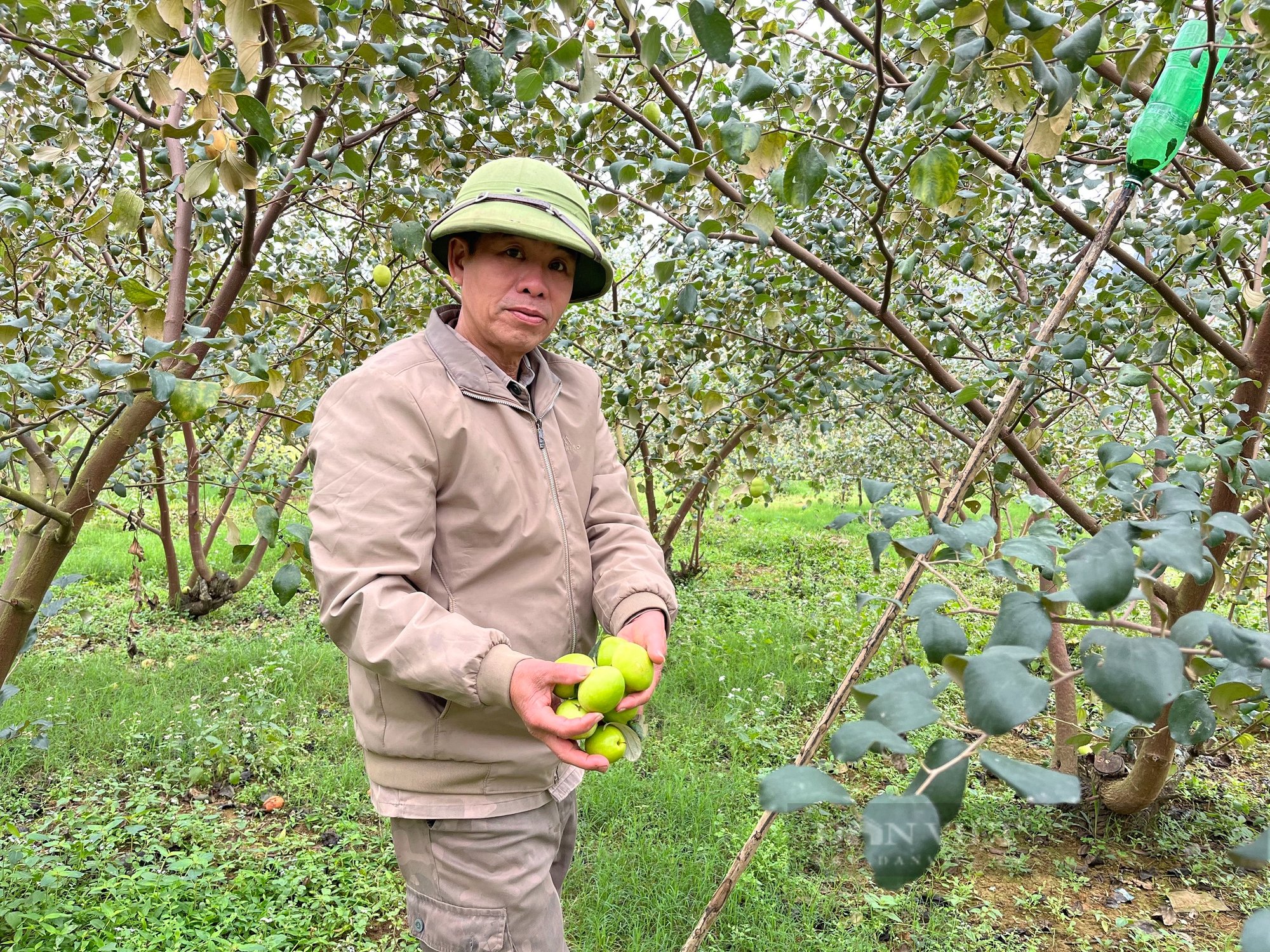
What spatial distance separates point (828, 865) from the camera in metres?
2.78

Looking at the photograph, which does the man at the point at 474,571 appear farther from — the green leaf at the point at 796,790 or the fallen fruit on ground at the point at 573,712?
the green leaf at the point at 796,790

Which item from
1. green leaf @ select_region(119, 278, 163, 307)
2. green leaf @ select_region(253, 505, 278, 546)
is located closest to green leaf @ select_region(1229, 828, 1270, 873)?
green leaf @ select_region(253, 505, 278, 546)

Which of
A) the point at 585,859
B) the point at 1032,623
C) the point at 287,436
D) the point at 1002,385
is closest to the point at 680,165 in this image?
the point at 287,436

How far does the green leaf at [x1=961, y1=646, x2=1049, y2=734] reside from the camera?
23.4 inches

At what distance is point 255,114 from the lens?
1328 mm

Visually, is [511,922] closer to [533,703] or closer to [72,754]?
[533,703]

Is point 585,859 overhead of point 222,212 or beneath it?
beneath

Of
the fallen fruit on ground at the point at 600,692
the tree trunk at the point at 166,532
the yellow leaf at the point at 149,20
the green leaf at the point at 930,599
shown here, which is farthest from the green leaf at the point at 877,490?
the tree trunk at the point at 166,532

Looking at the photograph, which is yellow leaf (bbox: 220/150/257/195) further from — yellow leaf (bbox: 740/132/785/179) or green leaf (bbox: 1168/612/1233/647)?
green leaf (bbox: 1168/612/1233/647)

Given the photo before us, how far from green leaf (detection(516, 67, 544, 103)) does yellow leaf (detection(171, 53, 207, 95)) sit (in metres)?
0.53

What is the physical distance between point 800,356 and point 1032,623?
289 cm

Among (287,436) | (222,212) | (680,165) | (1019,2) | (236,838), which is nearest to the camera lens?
(1019,2)

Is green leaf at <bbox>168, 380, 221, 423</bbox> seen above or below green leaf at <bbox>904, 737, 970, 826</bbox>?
above

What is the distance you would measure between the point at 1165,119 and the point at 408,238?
1532mm
